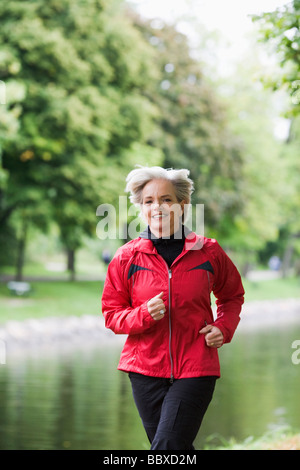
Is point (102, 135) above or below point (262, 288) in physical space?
above

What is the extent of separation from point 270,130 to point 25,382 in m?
29.0

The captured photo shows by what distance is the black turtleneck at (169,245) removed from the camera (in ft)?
11.6

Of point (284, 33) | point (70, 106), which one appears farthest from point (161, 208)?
point (70, 106)

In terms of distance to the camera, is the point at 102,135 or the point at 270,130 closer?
the point at 102,135

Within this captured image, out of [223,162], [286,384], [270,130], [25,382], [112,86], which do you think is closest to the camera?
[25,382]

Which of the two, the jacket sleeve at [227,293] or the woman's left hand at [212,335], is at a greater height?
the jacket sleeve at [227,293]

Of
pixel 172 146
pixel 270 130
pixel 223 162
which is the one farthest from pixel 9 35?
pixel 270 130

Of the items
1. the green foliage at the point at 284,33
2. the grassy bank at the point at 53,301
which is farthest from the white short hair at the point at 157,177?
the grassy bank at the point at 53,301

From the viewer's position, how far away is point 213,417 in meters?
9.67

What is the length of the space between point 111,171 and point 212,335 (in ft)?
68.0

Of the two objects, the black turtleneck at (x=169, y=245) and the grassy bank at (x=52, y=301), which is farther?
the grassy bank at (x=52, y=301)

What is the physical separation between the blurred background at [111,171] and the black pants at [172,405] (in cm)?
293

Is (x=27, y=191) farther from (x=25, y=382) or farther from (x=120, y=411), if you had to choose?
(x=120, y=411)

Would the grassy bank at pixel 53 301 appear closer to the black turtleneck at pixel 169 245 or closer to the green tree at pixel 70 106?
the green tree at pixel 70 106
